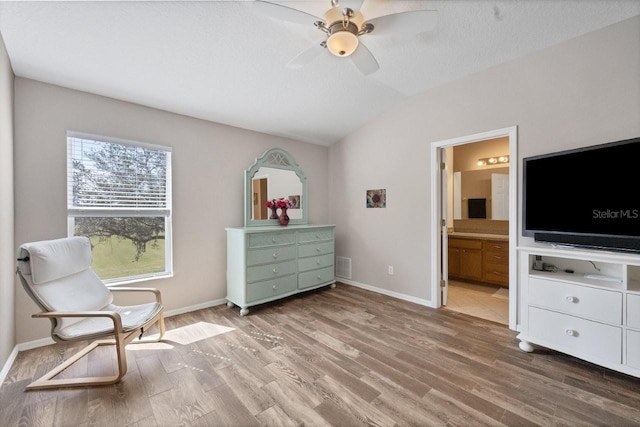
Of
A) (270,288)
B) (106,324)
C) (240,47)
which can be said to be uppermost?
(240,47)

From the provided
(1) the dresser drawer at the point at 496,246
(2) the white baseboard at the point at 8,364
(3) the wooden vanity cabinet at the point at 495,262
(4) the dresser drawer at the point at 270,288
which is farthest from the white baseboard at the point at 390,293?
(2) the white baseboard at the point at 8,364

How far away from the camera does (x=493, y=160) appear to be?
14.9 feet

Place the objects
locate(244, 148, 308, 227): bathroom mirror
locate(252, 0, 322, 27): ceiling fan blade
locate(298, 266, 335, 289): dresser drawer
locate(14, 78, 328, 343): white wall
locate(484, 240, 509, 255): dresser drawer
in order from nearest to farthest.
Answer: locate(252, 0, 322, 27): ceiling fan blade → locate(14, 78, 328, 343): white wall → locate(244, 148, 308, 227): bathroom mirror → locate(298, 266, 335, 289): dresser drawer → locate(484, 240, 509, 255): dresser drawer

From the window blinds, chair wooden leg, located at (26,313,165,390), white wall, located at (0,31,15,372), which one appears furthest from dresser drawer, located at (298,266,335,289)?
white wall, located at (0,31,15,372)

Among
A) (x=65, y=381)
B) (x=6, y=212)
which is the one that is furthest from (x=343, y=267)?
(x=6, y=212)

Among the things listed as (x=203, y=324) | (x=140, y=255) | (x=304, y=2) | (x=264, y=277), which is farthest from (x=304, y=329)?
(x=304, y=2)

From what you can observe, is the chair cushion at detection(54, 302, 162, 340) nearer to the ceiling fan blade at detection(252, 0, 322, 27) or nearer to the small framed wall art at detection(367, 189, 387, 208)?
the ceiling fan blade at detection(252, 0, 322, 27)

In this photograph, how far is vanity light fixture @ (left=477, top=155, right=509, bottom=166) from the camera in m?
4.40

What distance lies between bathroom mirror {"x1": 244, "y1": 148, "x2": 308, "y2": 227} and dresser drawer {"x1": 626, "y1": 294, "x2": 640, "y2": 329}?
335cm

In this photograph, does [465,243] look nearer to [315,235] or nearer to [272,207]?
[315,235]

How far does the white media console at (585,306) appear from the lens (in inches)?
71.9

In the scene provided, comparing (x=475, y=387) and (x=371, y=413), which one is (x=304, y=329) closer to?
(x=371, y=413)

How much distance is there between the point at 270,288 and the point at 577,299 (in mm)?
2918

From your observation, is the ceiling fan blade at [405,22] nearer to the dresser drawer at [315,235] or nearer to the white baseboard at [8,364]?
the dresser drawer at [315,235]
